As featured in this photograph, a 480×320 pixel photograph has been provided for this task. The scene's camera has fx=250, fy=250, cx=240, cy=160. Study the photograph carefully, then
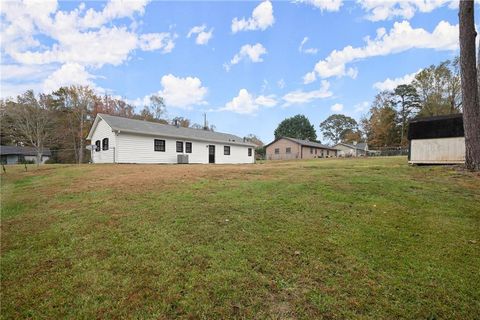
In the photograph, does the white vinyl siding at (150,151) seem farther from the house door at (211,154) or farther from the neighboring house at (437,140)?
the neighboring house at (437,140)

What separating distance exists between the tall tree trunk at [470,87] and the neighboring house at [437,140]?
274 centimetres

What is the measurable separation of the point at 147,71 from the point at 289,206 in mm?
17028

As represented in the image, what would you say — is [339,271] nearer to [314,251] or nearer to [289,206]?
[314,251]

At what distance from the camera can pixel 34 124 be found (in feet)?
104

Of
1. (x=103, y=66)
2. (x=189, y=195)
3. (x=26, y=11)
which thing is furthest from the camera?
(x=103, y=66)

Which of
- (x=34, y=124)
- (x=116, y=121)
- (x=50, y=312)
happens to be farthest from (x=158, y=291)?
(x=34, y=124)

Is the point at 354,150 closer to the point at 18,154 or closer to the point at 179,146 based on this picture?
the point at 179,146

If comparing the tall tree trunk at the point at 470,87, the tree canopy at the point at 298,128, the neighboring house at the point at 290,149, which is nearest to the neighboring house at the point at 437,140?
the tall tree trunk at the point at 470,87

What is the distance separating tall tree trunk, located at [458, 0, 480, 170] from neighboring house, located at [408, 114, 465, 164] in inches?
108

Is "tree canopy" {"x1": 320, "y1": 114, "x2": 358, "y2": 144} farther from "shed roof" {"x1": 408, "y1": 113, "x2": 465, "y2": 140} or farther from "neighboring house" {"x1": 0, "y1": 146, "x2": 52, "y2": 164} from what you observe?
"neighboring house" {"x1": 0, "y1": 146, "x2": 52, "y2": 164}

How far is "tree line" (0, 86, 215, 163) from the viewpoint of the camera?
31.2 metres

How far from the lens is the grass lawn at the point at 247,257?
2.23 m

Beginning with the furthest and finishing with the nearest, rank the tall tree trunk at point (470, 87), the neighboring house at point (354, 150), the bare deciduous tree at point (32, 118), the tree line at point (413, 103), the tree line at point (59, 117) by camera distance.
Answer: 1. the neighboring house at point (354, 150)
2. the tree line at point (413, 103)
3. the tree line at point (59, 117)
4. the bare deciduous tree at point (32, 118)
5. the tall tree trunk at point (470, 87)

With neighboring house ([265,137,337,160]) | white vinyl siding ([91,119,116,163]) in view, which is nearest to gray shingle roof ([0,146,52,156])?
white vinyl siding ([91,119,116,163])
